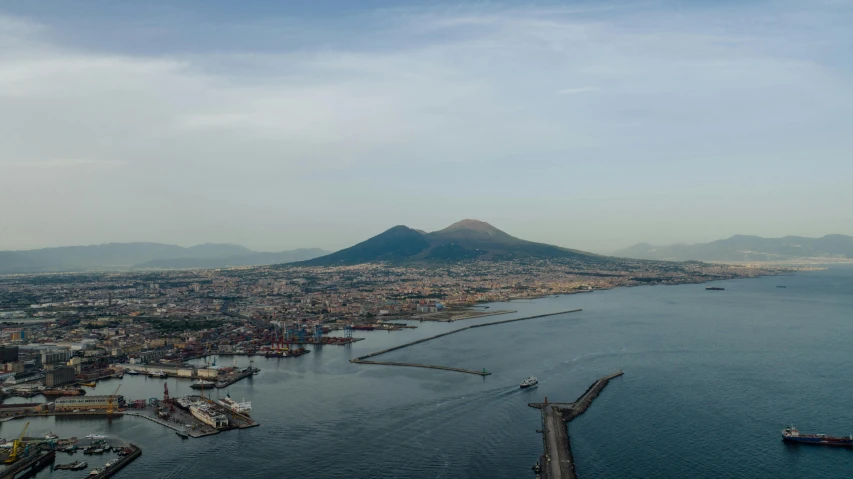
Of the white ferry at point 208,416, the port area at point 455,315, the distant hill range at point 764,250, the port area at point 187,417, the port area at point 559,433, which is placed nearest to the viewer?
the port area at point 559,433

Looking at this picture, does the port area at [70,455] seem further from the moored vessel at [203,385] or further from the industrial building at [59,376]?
the industrial building at [59,376]

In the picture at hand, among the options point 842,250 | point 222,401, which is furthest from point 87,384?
point 842,250

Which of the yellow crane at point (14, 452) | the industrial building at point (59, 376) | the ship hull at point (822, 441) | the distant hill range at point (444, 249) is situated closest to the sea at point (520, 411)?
the ship hull at point (822, 441)

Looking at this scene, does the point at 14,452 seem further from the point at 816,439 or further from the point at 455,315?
the point at 455,315

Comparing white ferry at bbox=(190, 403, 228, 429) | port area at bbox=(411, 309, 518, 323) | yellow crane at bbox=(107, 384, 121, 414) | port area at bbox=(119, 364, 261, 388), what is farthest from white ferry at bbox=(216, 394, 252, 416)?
port area at bbox=(411, 309, 518, 323)

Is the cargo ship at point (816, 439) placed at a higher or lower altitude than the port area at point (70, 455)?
lower

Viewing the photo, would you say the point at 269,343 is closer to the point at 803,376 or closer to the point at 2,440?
the point at 2,440
